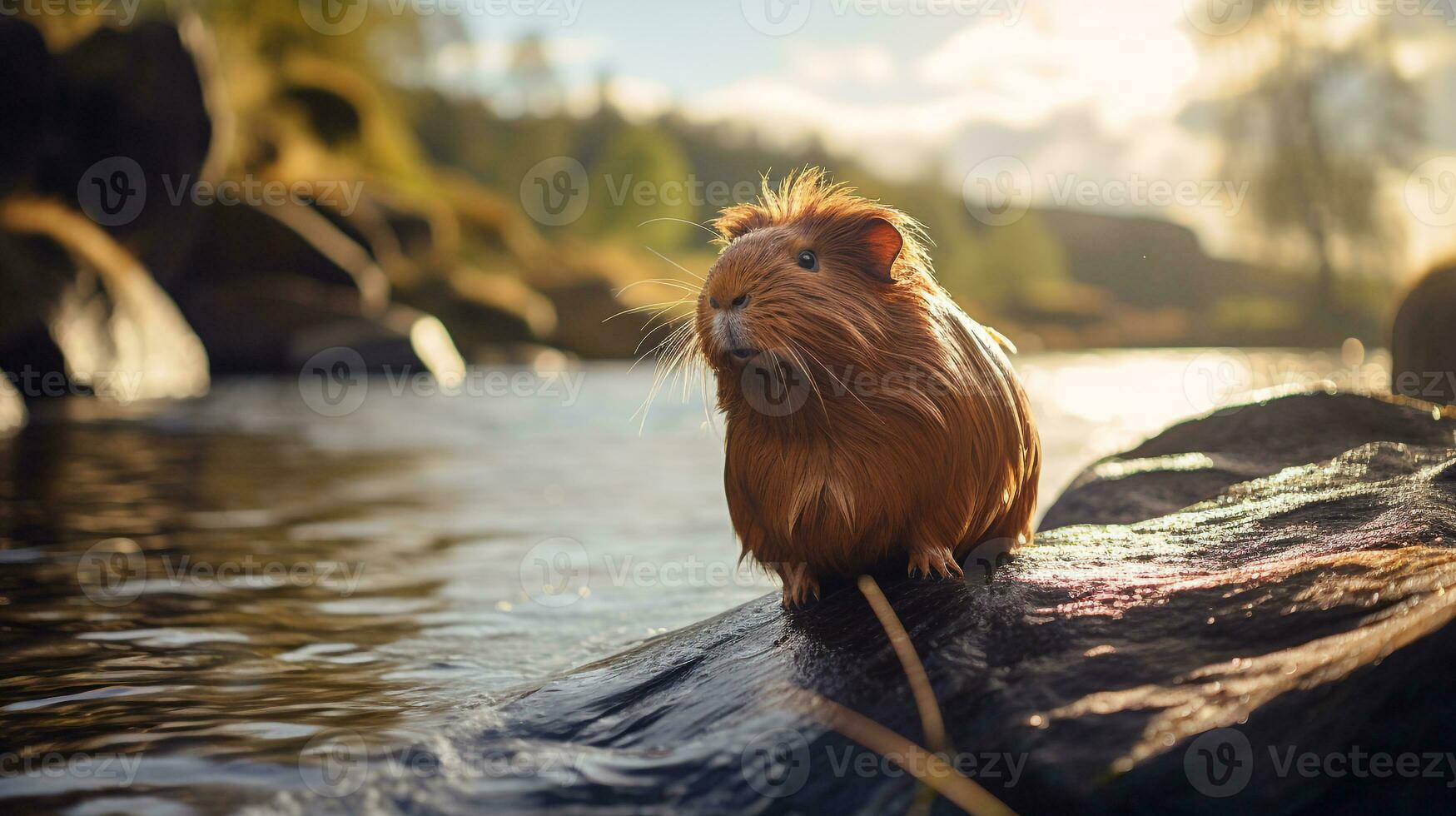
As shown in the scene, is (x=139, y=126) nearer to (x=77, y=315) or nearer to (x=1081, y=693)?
(x=77, y=315)

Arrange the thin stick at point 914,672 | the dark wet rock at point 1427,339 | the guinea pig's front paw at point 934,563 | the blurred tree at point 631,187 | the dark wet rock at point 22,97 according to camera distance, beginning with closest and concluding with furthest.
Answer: the thin stick at point 914,672, the guinea pig's front paw at point 934,563, the dark wet rock at point 1427,339, the dark wet rock at point 22,97, the blurred tree at point 631,187

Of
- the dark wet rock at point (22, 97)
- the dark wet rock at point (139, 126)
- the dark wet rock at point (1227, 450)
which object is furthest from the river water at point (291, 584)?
the dark wet rock at point (139, 126)

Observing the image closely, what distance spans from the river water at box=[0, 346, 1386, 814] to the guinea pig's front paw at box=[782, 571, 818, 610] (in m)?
0.61

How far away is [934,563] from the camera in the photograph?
3480 mm

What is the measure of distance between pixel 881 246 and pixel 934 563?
107 cm

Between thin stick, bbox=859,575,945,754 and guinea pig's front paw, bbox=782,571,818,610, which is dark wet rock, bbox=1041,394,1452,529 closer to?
guinea pig's front paw, bbox=782,571,818,610

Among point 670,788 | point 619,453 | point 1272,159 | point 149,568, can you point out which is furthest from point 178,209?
point 1272,159

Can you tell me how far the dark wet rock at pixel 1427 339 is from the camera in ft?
20.8

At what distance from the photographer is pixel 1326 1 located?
25.7 meters

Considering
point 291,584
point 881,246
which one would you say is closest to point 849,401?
point 881,246

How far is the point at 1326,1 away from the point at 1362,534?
2780cm

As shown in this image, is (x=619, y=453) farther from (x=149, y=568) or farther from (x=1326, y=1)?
(x=1326, y=1)

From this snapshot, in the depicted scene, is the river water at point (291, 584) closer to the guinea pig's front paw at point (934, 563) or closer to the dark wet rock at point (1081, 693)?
the dark wet rock at point (1081, 693)

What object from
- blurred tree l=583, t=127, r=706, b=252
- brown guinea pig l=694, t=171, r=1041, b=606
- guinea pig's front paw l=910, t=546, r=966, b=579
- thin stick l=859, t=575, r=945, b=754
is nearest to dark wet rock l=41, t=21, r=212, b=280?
brown guinea pig l=694, t=171, r=1041, b=606
